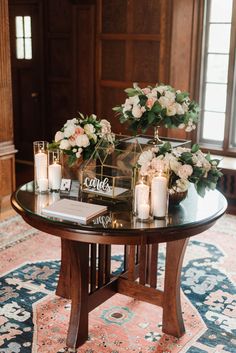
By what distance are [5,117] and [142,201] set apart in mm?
2668

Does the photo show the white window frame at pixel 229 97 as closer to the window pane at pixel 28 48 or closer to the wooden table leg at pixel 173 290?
the window pane at pixel 28 48

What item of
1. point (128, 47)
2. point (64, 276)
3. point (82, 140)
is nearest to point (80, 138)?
point (82, 140)

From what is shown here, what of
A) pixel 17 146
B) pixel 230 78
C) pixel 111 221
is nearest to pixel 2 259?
pixel 111 221

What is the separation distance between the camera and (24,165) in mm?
6898

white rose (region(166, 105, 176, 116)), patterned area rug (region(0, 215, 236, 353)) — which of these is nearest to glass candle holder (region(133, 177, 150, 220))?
white rose (region(166, 105, 176, 116))

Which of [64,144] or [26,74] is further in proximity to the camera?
[26,74]

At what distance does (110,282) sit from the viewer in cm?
304

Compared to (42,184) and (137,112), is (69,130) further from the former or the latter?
(137,112)

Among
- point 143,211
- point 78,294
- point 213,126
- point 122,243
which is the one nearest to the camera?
point 122,243

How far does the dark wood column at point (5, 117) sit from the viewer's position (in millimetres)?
4680

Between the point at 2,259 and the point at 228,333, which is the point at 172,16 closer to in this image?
the point at 2,259

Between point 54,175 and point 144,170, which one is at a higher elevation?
point 144,170

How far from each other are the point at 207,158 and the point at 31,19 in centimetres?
454

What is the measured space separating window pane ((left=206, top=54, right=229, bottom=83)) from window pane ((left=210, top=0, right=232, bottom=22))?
37 centimetres
